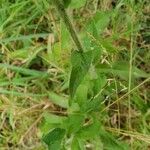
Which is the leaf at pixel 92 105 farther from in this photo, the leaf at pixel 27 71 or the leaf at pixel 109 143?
the leaf at pixel 27 71

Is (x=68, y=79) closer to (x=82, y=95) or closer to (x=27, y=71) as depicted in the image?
(x=82, y=95)

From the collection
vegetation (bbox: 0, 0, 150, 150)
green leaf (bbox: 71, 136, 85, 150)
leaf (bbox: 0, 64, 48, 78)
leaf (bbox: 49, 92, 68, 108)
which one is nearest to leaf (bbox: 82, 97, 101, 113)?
vegetation (bbox: 0, 0, 150, 150)

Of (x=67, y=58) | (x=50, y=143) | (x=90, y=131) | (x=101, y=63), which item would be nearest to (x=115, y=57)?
(x=101, y=63)

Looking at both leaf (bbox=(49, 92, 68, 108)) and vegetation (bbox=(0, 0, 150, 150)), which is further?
leaf (bbox=(49, 92, 68, 108))

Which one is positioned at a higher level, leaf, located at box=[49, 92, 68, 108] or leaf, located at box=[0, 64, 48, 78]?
leaf, located at box=[0, 64, 48, 78]

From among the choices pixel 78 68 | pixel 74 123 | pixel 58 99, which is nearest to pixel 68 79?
pixel 58 99

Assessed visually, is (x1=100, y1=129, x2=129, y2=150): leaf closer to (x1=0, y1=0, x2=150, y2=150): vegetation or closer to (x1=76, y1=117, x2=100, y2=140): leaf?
(x1=0, y1=0, x2=150, y2=150): vegetation

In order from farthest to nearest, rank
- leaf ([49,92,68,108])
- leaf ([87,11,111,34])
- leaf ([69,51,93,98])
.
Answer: leaf ([49,92,68,108]) → leaf ([87,11,111,34]) → leaf ([69,51,93,98])

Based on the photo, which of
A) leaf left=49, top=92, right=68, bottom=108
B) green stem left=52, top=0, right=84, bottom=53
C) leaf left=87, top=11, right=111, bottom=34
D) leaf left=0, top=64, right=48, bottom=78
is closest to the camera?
green stem left=52, top=0, right=84, bottom=53
